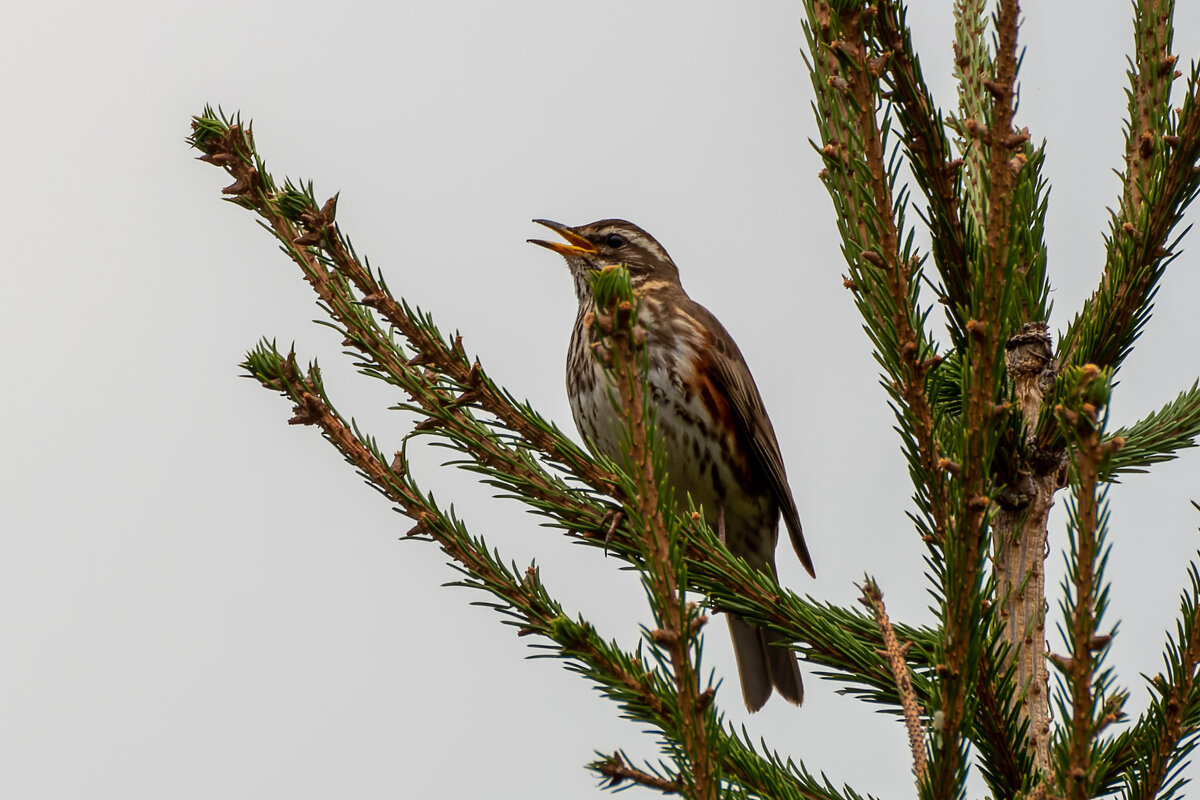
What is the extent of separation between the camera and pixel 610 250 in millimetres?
6270

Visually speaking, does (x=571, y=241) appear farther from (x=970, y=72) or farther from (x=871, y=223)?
(x=871, y=223)

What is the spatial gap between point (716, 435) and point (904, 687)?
128 inches

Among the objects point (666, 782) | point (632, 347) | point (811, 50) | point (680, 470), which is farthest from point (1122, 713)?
point (680, 470)

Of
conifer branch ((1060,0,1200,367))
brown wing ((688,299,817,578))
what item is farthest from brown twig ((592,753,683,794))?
brown wing ((688,299,817,578))

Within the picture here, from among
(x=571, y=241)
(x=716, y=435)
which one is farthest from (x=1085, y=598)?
(x=571, y=241)

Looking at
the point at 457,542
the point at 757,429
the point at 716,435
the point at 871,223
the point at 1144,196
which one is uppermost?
the point at 757,429

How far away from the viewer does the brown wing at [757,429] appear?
5145 millimetres

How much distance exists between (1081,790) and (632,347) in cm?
88

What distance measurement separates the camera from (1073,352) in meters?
2.93

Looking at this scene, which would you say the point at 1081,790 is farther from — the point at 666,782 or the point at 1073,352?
the point at 1073,352

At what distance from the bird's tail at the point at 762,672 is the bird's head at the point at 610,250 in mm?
1898

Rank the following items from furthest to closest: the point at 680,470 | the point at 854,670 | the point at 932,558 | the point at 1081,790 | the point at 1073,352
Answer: the point at 680,470
the point at 1073,352
the point at 854,670
the point at 932,558
the point at 1081,790

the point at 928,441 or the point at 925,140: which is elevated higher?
the point at 925,140

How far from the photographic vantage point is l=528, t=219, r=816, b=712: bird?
4973 mm
